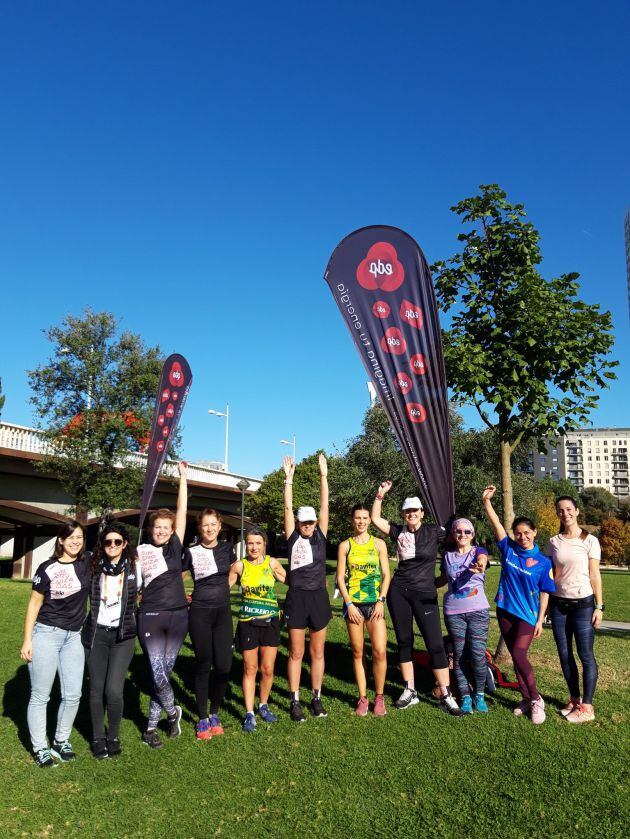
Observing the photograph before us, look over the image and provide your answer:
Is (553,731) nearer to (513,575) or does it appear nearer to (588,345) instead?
(513,575)

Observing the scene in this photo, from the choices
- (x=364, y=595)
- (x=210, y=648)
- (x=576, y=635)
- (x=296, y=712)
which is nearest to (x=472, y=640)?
(x=576, y=635)

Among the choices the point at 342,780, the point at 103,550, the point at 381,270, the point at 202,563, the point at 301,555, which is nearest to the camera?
the point at 342,780

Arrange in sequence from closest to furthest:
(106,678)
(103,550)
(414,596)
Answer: (106,678) → (103,550) → (414,596)

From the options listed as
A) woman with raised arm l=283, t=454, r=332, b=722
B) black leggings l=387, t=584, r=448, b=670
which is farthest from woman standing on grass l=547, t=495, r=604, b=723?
woman with raised arm l=283, t=454, r=332, b=722

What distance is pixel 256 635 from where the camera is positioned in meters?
5.68

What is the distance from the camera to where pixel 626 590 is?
73.8ft

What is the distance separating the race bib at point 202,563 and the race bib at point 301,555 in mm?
788

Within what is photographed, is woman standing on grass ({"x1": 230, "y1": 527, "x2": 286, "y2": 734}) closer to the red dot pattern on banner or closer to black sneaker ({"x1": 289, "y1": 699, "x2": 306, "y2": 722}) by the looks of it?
black sneaker ({"x1": 289, "y1": 699, "x2": 306, "y2": 722})

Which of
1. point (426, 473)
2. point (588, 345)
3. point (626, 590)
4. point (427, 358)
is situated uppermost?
point (588, 345)

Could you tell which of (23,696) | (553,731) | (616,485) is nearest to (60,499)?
(23,696)

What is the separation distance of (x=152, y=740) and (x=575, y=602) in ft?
13.3

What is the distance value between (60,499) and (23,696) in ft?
70.0

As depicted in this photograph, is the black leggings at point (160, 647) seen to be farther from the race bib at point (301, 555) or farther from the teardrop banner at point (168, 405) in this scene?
the teardrop banner at point (168, 405)

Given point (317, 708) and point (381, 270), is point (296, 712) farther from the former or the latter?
point (381, 270)
